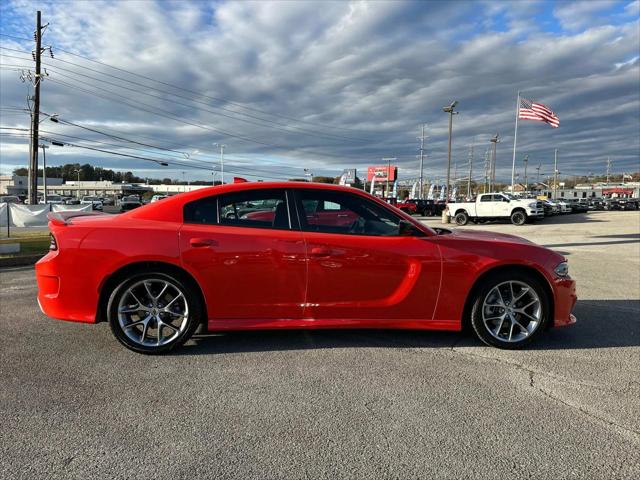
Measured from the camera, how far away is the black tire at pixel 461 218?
29750mm

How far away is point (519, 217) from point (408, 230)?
85.8 ft

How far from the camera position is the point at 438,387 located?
3.38m

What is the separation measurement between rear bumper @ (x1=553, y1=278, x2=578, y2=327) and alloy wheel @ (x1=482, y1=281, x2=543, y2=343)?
180 millimetres

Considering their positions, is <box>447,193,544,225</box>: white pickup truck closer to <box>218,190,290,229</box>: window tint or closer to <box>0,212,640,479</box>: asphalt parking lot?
<box>0,212,640,479</box>: asphalt parking lot

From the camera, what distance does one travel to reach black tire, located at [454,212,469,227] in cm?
2975

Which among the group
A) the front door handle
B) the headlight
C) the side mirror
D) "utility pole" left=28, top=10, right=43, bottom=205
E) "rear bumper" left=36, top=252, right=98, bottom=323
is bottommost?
"rear bumper" left=36, top=252, right=98, bottom=323

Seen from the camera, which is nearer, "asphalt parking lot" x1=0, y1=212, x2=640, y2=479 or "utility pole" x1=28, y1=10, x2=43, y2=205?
"asphalt parking lot" x1=0, y1=212, x2=640, y2=479

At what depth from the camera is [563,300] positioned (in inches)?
167

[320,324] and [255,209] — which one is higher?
[255,209]

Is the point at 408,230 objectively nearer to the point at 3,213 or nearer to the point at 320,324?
the point at 320,324

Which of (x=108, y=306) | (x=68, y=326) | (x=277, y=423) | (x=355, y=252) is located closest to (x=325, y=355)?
(x=355, y=252)

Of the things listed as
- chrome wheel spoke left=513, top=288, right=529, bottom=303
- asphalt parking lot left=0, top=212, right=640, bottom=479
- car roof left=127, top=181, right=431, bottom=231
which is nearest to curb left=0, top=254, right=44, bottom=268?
asphalt parking lot left=0, top=212, right=640, bottom=479

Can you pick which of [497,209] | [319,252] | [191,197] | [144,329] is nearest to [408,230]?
[319,252]

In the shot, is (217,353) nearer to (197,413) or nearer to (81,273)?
(197,413)
